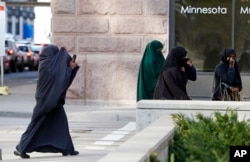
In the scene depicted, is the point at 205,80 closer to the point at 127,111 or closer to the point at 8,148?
the point at 127,111

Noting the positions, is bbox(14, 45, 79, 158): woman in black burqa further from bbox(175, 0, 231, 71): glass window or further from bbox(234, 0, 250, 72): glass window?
bbox(234, 0, 250, 72): glass window

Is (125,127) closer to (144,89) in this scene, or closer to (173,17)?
(144,89)

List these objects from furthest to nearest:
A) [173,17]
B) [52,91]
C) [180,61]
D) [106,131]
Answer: [173,17] → [106,131] → [180,61] → [52,91]

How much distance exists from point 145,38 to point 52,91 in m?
9.63

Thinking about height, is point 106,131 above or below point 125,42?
below

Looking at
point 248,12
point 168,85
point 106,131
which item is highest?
point 248,12

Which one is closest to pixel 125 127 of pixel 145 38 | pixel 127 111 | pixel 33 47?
pixel 127 111

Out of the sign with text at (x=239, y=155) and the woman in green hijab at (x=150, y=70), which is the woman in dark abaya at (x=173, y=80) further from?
the sign with text at (x=239, y=155)

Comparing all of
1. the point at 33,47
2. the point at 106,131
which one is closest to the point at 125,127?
the point at 106,131

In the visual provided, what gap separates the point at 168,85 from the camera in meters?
13.9

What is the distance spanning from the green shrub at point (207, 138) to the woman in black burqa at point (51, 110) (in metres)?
2.62

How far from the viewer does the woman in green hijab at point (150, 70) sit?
53.3ft

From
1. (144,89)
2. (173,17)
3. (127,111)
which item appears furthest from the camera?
(173,17)

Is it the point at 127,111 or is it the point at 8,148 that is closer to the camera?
the point at 8,148
